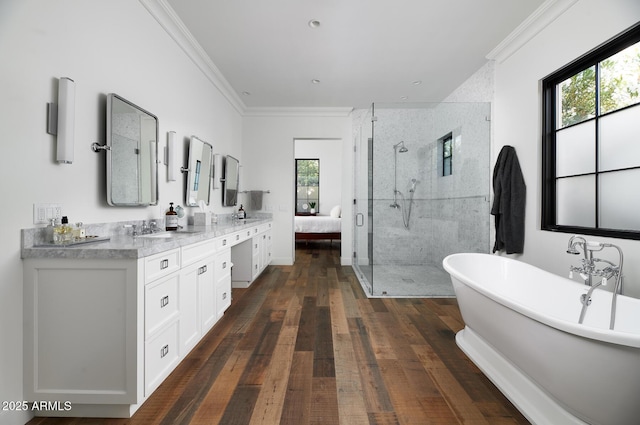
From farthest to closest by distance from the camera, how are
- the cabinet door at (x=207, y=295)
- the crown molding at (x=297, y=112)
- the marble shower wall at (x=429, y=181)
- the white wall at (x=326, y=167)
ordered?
the white wall at (x=326, y=167)
the crown molding at (x=297, y=112)
the marble shower wall at (x=429, y=181)
the cabinet door at (x=207, y=295)

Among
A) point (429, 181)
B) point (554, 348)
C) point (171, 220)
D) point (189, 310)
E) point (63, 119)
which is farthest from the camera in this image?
point (429, 181)

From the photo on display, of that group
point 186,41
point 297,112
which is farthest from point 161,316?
point 297,112

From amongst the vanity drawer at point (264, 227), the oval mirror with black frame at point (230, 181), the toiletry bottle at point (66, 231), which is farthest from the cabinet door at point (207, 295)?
the oval mirror with black frame at point (230, 181)

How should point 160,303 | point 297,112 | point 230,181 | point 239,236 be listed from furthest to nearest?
point 297,112, point 230,181, point 239,236, point 160,303

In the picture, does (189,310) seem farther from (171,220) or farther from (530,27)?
(530,27)

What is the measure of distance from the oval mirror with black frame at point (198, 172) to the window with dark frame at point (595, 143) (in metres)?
3.42

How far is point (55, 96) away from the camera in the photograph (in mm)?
Answer: 1505

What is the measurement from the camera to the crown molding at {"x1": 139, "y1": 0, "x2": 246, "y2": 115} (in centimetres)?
233

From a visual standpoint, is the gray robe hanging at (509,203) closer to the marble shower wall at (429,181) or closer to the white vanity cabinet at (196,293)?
the marble shower wall at (429,181)

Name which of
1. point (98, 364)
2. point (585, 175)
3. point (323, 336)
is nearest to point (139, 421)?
point (98, 364)

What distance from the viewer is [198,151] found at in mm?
3203

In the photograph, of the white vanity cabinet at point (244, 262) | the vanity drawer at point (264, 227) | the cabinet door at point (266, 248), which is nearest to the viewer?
the white vanity cabinet at point (244, 262)

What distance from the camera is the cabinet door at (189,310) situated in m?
1.84

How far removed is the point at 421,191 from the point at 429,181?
0.53 ft
